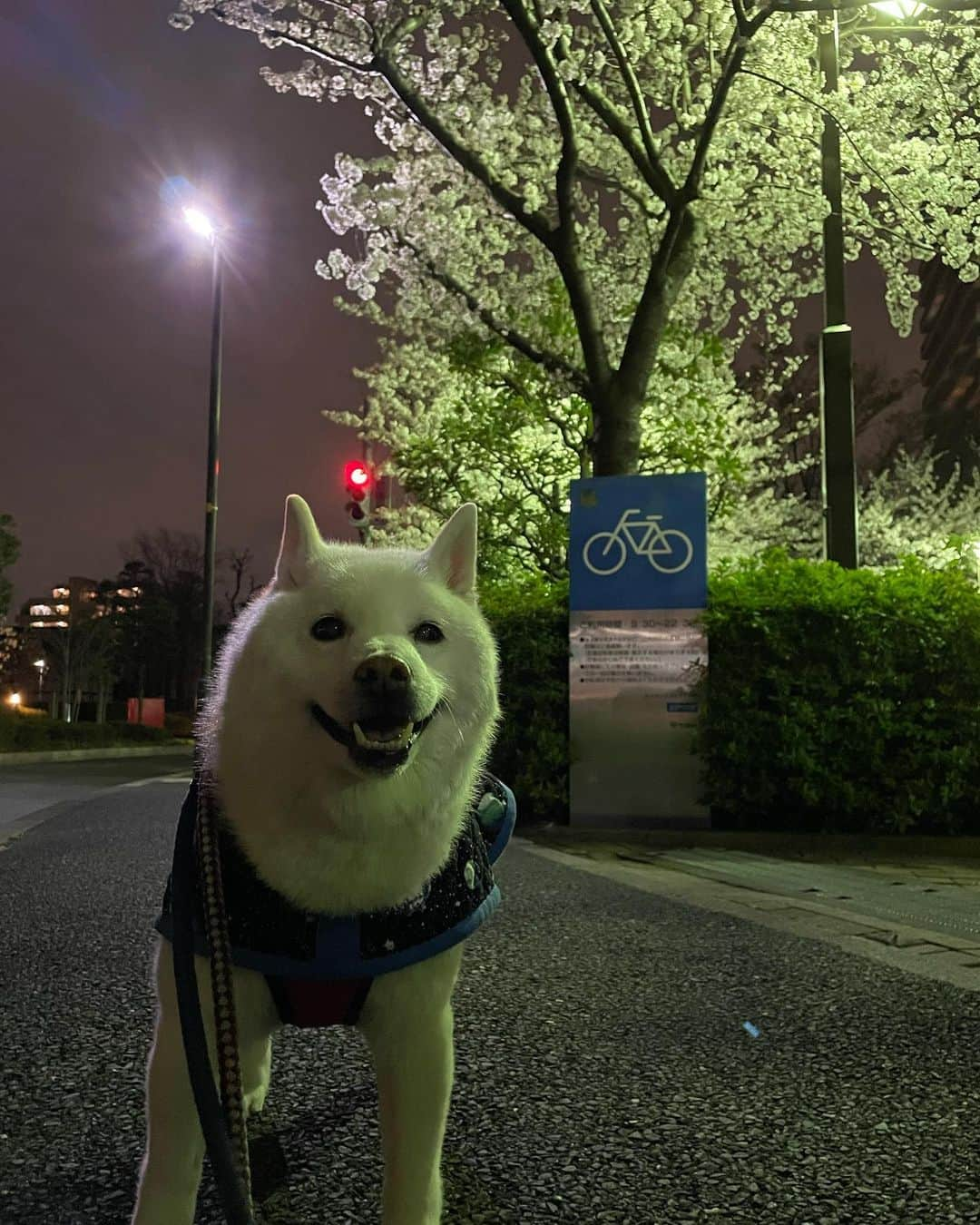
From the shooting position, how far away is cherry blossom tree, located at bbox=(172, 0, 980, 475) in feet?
35.6

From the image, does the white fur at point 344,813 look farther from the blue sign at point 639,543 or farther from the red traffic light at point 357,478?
the red traffic light at point 357,478

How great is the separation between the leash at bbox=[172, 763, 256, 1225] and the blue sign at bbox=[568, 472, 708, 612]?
295 inches

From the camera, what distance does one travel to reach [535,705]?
9.16 meters

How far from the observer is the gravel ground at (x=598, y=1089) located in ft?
6.26

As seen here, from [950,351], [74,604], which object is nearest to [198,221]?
[950,351]

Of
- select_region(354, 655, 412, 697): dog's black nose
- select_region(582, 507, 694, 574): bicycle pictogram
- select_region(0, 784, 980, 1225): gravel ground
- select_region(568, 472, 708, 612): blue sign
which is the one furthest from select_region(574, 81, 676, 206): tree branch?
select_region(354, 655, 412, 697): dog's black nose

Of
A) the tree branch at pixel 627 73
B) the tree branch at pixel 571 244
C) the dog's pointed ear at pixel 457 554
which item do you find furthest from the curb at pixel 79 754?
the dog's pointed ear at pixel 457 554

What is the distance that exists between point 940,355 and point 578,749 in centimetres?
6585

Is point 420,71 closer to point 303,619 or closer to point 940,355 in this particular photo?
point 303,619

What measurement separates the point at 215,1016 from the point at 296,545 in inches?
31.2

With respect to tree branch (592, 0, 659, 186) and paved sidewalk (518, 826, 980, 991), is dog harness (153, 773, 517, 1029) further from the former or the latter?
tree branch (592, 0, 659, 186)

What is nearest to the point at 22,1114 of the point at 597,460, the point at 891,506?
the point at 597,460

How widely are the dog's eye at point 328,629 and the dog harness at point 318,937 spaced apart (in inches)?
14.4

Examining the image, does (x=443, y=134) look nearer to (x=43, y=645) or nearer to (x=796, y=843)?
(x=796, y=843)
